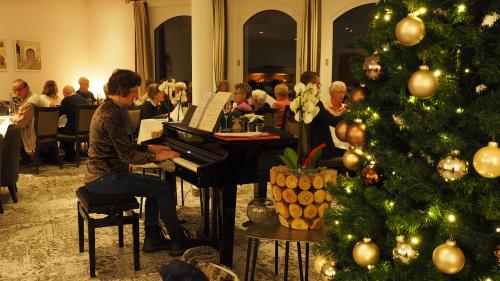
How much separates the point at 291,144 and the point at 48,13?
918 cm

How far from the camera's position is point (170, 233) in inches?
155

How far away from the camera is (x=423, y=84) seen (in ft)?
4.64

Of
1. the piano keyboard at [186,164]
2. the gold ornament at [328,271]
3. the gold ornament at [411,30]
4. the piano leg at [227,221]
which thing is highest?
the gold ornament at [411,30]

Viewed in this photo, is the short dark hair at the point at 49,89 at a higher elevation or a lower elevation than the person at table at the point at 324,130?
→ higher

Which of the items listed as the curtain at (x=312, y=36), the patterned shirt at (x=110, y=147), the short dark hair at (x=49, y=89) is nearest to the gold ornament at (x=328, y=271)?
the patterned shirt at (x=110, y=147)

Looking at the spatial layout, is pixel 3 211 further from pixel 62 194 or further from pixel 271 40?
pixel 271 40

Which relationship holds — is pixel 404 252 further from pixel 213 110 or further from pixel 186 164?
pixel 213 110

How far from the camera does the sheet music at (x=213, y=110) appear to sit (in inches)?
147

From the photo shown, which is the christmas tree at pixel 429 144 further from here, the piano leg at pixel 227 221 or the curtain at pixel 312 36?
the curtain at pixel 312 36

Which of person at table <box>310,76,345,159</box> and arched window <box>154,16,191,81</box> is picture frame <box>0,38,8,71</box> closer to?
arched window <box>154,16,191,81</box>

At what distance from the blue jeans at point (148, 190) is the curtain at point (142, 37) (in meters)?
7.77

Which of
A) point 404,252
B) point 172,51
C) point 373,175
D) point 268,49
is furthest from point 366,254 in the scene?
point 172,51

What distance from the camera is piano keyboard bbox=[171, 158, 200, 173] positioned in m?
3.54

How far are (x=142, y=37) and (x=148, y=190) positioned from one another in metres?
8.25
